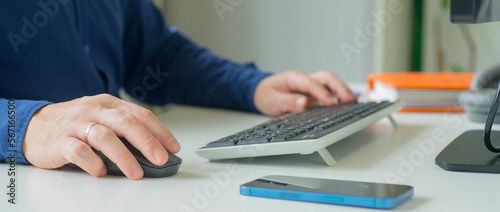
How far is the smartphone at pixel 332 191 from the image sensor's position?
47cm

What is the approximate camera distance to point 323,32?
2.75m

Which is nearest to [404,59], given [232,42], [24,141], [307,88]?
[232,42]

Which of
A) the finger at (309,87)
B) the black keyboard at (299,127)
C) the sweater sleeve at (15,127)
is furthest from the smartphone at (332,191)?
the finger at (309,87)

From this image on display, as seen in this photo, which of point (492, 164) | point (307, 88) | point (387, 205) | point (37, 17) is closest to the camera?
point (387, 205)

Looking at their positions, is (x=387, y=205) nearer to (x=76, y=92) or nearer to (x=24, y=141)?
(x=24, y=141)

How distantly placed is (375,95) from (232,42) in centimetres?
164

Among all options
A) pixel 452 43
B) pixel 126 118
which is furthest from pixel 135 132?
pixel 452 43

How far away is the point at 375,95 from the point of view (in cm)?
127

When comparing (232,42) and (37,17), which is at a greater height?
A: (37,17)

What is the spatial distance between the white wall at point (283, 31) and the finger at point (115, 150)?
2239 mm

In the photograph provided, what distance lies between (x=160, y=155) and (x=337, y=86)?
57 cm

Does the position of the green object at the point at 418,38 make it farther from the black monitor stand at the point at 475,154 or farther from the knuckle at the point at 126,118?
the knuckle at the point at 126,118

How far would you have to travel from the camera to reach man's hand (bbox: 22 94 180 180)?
57 centimetres

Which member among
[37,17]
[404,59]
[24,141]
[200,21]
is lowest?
[404,59]
